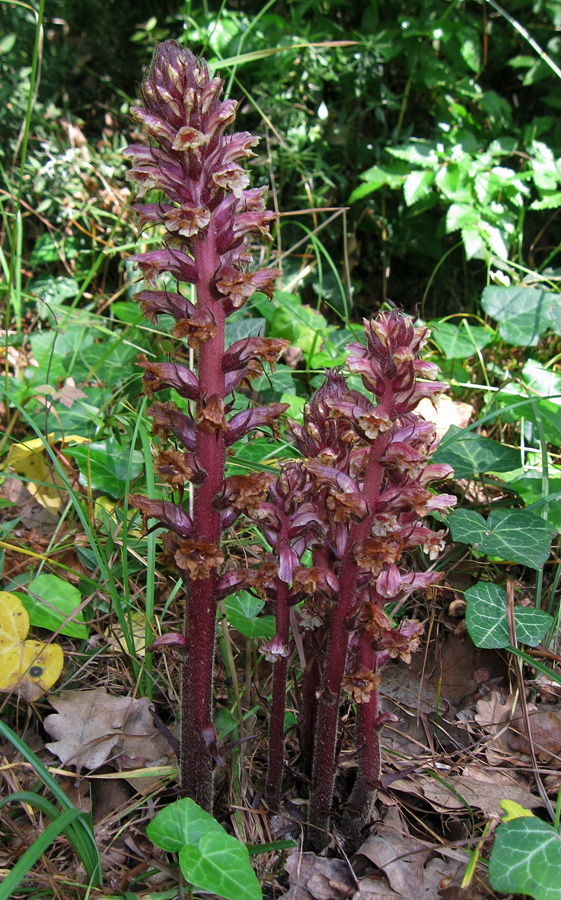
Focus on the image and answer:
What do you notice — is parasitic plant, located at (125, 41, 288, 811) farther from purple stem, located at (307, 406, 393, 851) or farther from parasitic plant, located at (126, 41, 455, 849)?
purple stem, located at (307, 406, 393, 851)

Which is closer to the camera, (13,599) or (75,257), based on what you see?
(13,599)

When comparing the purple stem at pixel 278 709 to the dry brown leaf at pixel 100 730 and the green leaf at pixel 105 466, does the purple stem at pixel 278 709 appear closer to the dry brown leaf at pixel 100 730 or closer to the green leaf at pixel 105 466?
the dry brown leaf at pixel 100 730

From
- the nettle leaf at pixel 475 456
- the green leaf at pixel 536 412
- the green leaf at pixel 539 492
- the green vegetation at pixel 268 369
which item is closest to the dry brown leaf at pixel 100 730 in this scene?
the green vegetation at pixel 268 369

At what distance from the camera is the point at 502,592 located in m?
2.29

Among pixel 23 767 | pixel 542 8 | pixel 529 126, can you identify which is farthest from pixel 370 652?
pixel 542 8

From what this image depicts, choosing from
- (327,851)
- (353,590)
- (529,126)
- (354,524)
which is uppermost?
(529,126)

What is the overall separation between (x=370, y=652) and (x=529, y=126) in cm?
341

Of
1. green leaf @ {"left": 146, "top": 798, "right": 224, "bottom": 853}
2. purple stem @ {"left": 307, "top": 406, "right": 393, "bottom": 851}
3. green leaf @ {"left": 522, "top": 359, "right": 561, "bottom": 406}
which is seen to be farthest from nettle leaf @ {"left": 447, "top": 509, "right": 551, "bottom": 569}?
green leaf @ {"left": 146, "top": 798, "right": 224, "bottom": 853}

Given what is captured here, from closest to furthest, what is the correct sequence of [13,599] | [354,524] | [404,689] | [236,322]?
[354,524]
[13,599]
[404,689]
[236,322]

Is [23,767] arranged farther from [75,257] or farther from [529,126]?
[529,126]

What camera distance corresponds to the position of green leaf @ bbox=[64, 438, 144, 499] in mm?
2729

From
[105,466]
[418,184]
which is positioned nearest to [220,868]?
[105,466]

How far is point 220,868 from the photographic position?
1.49 meters

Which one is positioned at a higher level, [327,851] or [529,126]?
[529,126]
